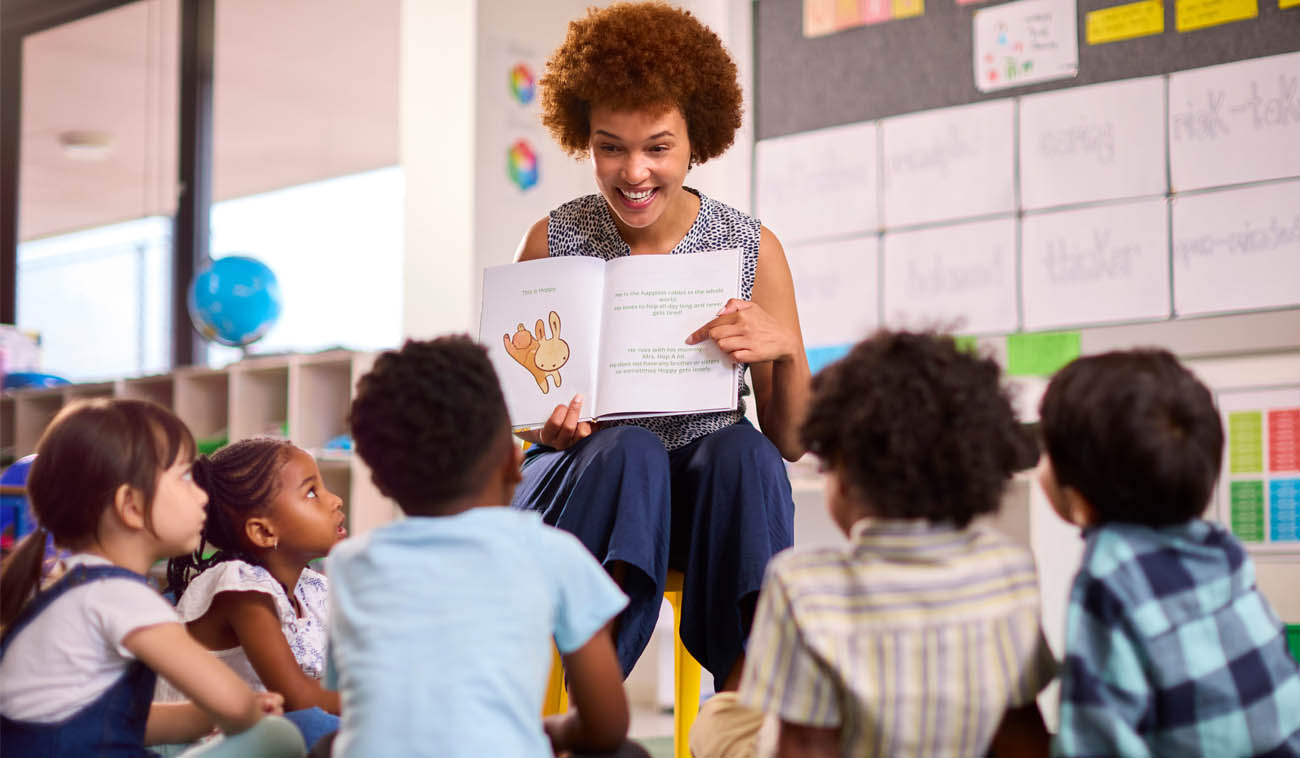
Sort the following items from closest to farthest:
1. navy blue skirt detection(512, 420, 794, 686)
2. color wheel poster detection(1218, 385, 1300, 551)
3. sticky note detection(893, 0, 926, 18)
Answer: navy blue skirt detection(512, 420, 794, 686)
color wheel poster detection(1218, 385, 1300, 551)
sticky note detection(893, 0, 926, 18)

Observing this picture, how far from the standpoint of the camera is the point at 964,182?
9.50 ft

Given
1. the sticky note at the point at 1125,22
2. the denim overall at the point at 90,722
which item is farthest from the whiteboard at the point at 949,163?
the denim overall at the point at 90,722

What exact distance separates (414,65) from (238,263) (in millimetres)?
1044

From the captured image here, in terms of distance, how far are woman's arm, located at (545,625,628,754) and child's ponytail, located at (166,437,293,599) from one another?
0.68 m

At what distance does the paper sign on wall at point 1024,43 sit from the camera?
277cm

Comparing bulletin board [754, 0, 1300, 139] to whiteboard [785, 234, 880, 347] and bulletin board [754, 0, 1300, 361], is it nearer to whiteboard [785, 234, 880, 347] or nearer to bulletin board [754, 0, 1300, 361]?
bulletin board [754, 0, 1300, 361]

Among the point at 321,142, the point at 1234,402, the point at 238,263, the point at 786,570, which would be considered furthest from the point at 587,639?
the point at 321,142

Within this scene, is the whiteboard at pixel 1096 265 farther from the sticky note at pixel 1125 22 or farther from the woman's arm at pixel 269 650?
the woman's arm at pixel 269 650

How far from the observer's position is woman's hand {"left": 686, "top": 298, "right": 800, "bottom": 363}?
60.7 inches

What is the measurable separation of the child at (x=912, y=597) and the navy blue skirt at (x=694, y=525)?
0.41 m

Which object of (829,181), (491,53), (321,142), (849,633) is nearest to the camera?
(849,633)

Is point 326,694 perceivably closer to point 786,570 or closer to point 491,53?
point 786,570

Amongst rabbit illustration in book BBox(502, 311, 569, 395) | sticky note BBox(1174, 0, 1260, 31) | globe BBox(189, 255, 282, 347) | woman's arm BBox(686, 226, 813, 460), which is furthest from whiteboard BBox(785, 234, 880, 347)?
globe BBox(189, 255, 282, 347)

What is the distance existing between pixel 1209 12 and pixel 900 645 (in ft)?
7.14
